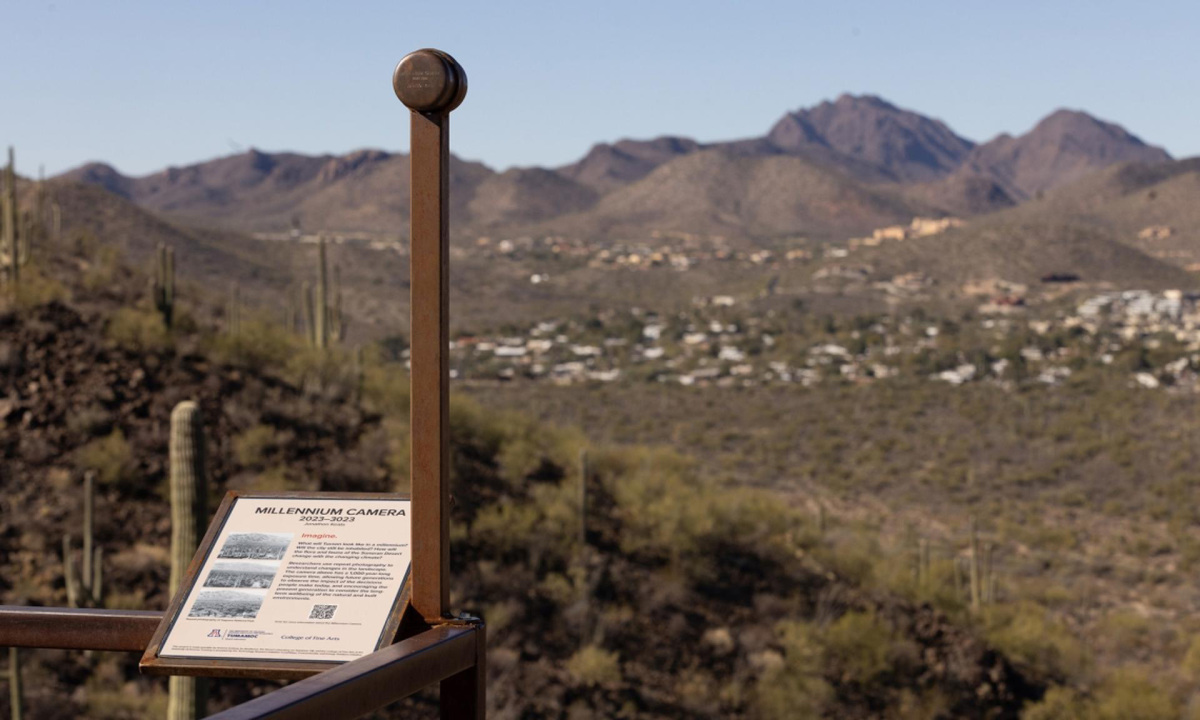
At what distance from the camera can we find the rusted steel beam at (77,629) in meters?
2.98

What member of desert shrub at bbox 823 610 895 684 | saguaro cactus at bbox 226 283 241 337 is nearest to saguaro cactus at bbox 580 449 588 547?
desert shrub at bbox 823 610 895 684

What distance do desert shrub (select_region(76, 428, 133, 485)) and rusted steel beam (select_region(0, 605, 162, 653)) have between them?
13348 mm

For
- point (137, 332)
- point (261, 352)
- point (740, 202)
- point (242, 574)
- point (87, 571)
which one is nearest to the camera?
point (242, 574)

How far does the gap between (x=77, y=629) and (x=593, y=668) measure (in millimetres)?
12792

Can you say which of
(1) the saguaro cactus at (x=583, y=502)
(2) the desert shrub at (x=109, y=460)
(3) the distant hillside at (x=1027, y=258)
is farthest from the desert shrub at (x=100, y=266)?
(3) the distant hillside at (x=1027, y=258)

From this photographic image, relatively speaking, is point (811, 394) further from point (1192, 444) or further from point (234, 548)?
point (234, 548)

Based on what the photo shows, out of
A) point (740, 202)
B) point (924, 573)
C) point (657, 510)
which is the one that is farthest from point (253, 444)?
point (740, 202)

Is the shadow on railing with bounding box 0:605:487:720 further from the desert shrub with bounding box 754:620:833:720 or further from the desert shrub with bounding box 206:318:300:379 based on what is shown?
the desert shrub with bounding box 206:318:300:379

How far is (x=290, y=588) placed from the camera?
9.24 feet

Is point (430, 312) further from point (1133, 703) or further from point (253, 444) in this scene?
point (1133, 703)

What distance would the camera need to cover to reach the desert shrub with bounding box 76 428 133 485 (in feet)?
51.0

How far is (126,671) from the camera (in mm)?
12805

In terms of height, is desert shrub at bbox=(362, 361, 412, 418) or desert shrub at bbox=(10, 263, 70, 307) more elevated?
desert shrub at bbox=(10, 263, 70, 307)

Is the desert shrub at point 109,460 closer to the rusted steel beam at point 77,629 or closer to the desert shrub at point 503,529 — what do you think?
the desert shrub at point 503,529
